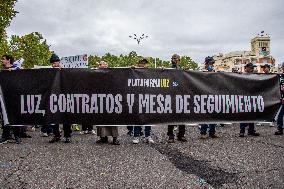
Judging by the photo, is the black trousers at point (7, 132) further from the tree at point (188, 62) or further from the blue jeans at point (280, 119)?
the tree at point (188, 62)

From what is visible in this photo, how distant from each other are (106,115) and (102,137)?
66 centimetres

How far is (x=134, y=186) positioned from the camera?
4.73m

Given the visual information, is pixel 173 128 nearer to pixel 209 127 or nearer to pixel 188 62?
pixel 209 127

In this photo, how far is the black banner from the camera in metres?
8.48

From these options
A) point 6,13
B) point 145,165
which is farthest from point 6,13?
point 145,165

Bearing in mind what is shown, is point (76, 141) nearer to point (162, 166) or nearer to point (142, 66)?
point (142, 66)

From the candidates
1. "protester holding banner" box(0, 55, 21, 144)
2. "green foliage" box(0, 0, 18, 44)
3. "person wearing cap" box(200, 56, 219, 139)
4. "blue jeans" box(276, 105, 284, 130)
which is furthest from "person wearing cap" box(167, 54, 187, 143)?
→ "green foliage" box(0, 0, 18, 44)

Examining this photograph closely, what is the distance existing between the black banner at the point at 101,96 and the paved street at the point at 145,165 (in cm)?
66

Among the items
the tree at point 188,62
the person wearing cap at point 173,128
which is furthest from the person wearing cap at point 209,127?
the tree at point 188,62

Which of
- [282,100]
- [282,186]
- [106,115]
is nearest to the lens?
[282,186]

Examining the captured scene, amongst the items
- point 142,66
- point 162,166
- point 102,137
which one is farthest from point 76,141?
point 162,166

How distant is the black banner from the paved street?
657 millimetres

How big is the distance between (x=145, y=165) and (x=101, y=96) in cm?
292

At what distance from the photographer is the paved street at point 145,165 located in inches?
193
